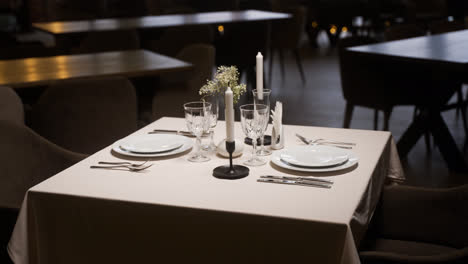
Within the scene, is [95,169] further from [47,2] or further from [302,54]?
[47,2]

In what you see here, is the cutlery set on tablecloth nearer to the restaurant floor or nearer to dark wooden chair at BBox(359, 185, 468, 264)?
dark wooden chair at BBox(359, 185, 468, 264)

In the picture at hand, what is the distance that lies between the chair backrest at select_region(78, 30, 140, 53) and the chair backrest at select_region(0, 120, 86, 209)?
99.8 inches

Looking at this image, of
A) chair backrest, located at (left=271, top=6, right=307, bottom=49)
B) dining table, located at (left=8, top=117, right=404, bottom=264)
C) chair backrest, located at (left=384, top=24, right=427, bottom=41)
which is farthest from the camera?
chair backrest, located at (left=271, top=6, right=307, bottom=49)

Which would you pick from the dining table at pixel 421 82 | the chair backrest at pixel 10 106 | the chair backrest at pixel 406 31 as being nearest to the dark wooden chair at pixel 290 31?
the chair backrest at pixel 406 31

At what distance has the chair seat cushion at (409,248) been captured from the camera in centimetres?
176

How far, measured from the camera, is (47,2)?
902 cm

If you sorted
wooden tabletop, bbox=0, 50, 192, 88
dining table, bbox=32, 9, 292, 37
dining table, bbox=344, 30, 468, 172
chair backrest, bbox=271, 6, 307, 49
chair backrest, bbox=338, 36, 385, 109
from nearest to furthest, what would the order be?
wooden tabletop, bbox=0, 50, 192, 88 < dining table, bbox=344, 30, 468, 172 < chair backrest, bbox=338, 36, 385, 109 < dining table, bbox=32, 9, 292, 37 < chair backrest, bbox=271, 6, 307, 49

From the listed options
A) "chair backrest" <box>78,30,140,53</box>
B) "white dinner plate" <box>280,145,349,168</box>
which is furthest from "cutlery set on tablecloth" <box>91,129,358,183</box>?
"chair backrest" <box>78,30,140,53</box>

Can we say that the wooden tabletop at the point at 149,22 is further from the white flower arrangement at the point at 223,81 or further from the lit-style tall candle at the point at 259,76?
the white flower arrangement at the point at 223,81

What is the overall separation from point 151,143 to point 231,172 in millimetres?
393

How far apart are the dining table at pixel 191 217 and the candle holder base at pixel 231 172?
0.02 metres

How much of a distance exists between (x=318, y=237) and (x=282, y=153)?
0.46 meters

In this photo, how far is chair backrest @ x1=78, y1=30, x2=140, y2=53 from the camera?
14.7 ft

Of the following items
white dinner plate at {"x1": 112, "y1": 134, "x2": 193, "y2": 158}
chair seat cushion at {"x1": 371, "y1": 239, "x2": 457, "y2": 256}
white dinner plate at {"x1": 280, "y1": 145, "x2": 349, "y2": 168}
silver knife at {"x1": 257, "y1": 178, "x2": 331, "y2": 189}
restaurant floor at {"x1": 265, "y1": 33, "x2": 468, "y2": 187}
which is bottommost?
restaurant floor at {"x1": 265, "y1": 33, "x2": 468, "y2": 187}
